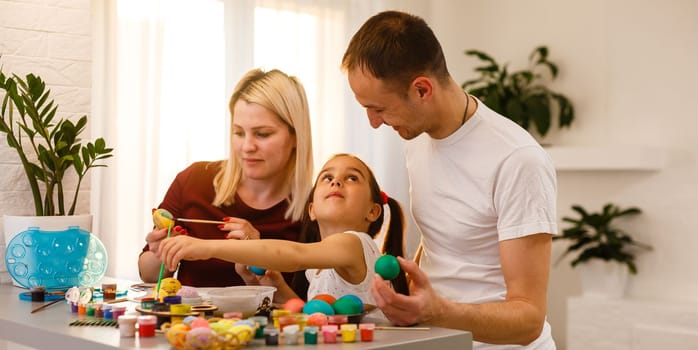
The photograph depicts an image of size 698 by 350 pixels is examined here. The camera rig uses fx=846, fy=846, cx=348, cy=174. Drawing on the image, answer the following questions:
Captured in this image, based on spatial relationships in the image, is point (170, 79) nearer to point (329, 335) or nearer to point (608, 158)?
point (608, 158)

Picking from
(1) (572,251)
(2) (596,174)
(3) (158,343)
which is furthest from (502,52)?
(3) (158,343)

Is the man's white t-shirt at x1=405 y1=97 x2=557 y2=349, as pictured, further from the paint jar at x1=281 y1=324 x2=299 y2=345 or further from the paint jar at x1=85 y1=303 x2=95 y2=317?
the paint jar at x1=85 y1=303 x2=95 y2=317

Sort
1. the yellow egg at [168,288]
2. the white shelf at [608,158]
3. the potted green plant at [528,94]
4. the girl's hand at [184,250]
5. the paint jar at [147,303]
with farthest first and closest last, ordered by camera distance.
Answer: the potted green plant at [528,94]
the white shelf at [608,158]
the yellow egg at [168,288]
the girl's hand at [184,250]
the paint jar at [147,303]

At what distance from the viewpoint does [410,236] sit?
5504mm

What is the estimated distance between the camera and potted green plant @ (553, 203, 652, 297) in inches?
186

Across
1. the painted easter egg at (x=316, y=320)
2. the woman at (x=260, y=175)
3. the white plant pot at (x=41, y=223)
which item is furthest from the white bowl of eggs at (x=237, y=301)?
the white plant pot at (x=41, y=223)

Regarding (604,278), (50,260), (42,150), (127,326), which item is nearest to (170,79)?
(42,150)

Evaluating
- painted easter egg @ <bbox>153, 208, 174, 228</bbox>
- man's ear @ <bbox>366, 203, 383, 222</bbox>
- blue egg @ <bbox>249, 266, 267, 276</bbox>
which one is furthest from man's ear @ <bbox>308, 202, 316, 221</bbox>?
painted easter egg @ <bbox>153, 208, 174, 228</bbox>

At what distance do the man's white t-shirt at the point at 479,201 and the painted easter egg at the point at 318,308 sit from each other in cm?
54

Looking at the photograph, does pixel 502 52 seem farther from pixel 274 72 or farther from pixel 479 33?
pixel 274 72

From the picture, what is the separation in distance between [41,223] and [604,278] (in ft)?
10.8

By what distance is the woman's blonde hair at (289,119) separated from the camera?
8.58 ft

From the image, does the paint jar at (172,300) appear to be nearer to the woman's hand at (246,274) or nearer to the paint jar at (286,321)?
the paint jar at (286,321)

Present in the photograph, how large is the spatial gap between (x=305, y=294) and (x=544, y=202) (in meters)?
0.81
